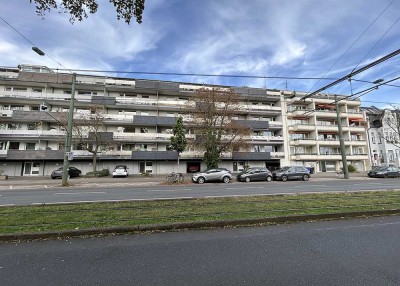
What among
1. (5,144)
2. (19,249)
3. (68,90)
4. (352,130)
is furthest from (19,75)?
(352,130)

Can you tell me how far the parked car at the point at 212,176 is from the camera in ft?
74.9

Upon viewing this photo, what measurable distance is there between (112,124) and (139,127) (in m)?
3.95

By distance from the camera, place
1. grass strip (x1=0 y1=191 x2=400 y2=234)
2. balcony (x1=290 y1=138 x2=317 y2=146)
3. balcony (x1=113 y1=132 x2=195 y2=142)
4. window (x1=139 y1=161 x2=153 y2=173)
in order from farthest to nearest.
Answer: balcony (x1=290 y1=138 x2=317 y2=146) < window (x1=139 y1=161 x2=153 y2=173) < balcony (x1=113 y1=132 x2=195 y2=142) < grass strip (x1=0 y1=191 x2=400 y2=234)

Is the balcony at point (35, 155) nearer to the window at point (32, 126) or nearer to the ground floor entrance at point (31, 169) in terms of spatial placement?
the ground floor entrance at point (31, 169)

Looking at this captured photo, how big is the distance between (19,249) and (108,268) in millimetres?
2266

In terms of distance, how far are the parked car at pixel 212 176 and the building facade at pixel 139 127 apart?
9.63 m

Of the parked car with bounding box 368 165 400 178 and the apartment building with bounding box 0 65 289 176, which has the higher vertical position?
the apartment building with bounding box 0 65 289 176

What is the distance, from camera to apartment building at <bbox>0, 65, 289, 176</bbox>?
32.0 metres

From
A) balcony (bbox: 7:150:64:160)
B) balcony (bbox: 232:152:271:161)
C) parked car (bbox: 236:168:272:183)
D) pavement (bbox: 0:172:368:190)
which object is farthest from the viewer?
balcony (bbox: 232:152:271:161)

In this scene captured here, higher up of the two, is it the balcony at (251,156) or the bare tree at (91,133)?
the bare tree at (91,133)

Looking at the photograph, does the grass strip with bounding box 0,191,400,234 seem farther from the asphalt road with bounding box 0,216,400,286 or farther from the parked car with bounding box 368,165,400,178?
the parked car with bounding box 368,165,400,178

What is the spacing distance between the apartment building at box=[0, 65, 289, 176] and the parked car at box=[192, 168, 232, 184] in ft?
32.5

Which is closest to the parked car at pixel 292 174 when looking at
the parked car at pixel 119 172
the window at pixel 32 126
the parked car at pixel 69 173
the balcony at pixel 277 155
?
the balcony at pixel 277 155

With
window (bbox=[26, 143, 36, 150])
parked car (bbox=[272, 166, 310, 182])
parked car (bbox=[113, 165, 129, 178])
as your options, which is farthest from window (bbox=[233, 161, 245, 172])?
window (bbox=[26, 143, 36, 150])
